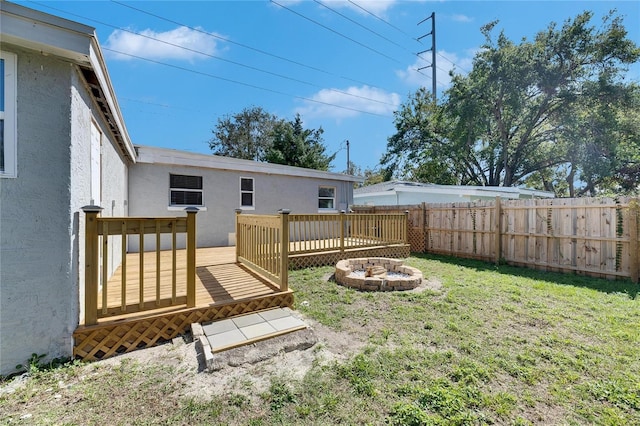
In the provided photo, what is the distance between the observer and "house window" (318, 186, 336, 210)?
37.0ft

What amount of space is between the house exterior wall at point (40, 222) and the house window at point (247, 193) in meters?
6.47

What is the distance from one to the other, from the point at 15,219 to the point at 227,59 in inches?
469

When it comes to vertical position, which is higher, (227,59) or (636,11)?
(636,11)

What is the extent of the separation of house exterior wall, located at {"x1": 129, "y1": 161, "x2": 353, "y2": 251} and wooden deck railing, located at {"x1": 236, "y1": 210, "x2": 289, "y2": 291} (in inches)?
116

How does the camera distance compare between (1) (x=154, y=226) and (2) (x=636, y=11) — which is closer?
(1) (x=154, y=226)

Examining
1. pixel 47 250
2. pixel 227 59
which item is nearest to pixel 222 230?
pixel 47 250

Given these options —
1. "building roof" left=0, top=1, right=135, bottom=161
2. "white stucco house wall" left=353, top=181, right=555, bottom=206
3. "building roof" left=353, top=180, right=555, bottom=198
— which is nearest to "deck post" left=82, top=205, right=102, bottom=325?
"building roof" left=0, top=1, right=135, bottom=161

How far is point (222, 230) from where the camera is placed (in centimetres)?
877

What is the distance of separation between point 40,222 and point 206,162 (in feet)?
19.7

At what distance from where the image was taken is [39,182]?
2516mm

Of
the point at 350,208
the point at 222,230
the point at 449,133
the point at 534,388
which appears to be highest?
the point at 449,133

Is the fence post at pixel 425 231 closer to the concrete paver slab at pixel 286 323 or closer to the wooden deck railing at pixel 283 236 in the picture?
the wooden deck railing at pixel 283 236

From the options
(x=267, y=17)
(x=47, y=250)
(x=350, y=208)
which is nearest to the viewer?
(x=47, y=250)

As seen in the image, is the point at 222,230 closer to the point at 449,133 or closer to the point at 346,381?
the point at 346,381
